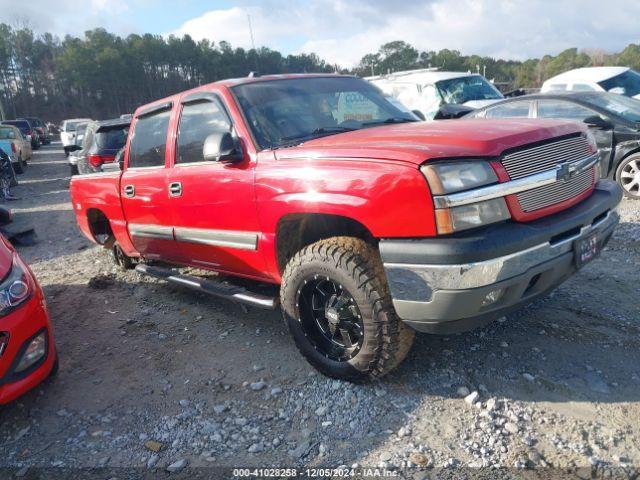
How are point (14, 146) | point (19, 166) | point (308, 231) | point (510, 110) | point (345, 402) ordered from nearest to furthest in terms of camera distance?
point (345, 402)
point (308, 231)
point (510, 110)
point (14, 146)
point (19, 166)

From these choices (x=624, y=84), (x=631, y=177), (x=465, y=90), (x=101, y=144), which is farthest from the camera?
(x=465, y=90)

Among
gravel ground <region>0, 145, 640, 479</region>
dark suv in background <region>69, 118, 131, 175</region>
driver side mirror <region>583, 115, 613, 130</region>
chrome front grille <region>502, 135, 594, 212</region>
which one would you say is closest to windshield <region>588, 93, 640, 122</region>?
driver side mirror <region>583, 115, 613, 130</region>

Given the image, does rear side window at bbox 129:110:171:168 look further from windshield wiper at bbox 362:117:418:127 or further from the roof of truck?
Answer: the roof of truck

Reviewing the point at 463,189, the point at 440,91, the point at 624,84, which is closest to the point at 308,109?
the point at 463,189

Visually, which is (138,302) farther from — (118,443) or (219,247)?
(118,443)

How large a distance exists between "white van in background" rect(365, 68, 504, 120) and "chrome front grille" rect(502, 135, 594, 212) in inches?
373

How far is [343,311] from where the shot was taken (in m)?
2.93

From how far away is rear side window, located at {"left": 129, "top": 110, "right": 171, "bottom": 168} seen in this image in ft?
13.7

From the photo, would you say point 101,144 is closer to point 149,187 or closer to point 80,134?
point 149,187

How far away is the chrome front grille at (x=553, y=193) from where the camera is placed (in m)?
2.56

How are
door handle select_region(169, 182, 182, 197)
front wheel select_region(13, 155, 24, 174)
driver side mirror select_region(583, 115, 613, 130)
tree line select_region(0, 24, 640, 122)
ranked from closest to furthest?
door handle select_region(169, 182, 182, 197)
driver side mirror select_region(583, 115, 613, 130)
front wheel select_region(13, 155, 24, 174)
tree line select_region(0, 24, 640, 122)

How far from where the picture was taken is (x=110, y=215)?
4.97m

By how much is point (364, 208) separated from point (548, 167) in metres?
1.05

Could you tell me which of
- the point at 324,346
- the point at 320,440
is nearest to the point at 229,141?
the point at 324,346
